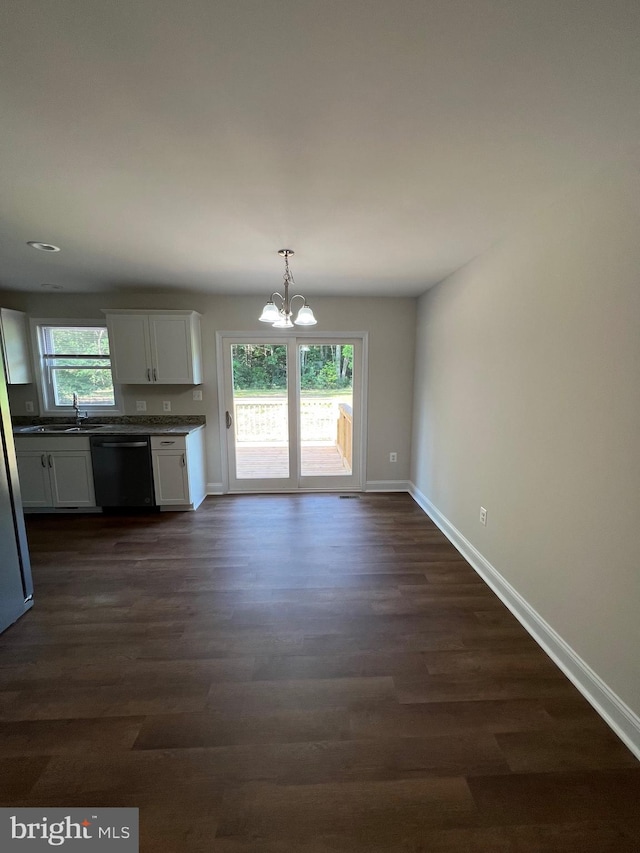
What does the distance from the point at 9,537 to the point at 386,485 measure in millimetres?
3644

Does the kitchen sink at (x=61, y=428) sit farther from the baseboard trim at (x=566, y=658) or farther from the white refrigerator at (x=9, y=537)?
the baseboard trim at (x=566, y=658)

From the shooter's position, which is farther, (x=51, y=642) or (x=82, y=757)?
(x=51, y=642)

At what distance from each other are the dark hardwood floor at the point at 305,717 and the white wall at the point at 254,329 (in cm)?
192

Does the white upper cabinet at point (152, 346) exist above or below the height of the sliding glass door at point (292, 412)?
above

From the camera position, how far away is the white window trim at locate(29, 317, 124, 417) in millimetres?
3834

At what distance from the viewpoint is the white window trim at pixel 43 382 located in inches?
151

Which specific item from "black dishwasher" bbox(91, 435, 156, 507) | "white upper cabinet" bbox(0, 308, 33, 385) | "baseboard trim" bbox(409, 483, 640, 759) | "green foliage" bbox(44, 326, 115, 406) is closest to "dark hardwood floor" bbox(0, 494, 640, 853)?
"baseboard trim" bbox(409, 483, 640, 759)

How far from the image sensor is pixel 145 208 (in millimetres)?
1849

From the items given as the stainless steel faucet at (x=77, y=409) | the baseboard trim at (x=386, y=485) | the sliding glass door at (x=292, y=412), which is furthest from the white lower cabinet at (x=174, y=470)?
the baseboard trim at (x=386, y=485)

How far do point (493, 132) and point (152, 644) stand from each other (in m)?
2.96

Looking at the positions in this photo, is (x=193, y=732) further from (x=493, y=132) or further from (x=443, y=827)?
(x=493, y=132)

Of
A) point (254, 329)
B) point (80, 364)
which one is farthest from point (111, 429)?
point (254, 329)

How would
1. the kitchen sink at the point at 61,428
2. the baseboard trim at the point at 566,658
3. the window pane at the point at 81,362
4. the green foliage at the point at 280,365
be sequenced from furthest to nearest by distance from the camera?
the green foliage at the point at 280,365
the window pane at the point at 81,362
the kitchen sink at the point at 61,428
the baseboard trim at the point at 566,658

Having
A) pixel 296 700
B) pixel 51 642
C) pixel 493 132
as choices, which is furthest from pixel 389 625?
pixel 493 132
